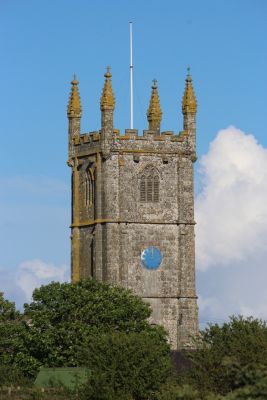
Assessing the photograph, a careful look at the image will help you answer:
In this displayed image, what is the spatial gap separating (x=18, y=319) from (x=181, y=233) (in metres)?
17.3

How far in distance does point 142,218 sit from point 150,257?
2.69 metres

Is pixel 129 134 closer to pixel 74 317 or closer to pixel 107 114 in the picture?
pixel 107 114

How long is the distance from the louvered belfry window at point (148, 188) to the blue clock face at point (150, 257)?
3.30 m

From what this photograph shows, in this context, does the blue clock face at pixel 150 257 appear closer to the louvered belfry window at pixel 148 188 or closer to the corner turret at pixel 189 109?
the louvered belfry window at pixel 148 188

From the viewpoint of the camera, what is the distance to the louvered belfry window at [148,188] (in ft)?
441

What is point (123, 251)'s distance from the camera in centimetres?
13362

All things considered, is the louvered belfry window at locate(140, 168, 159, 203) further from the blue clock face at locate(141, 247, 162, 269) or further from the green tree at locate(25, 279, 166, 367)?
the green tree at locate(25, 279, 166, 367)

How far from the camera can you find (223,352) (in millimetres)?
100000

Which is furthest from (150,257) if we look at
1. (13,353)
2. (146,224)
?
(13,353)

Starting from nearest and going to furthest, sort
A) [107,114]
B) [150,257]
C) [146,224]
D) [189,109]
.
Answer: [150,257], [146,224], [107,114], [189,109]

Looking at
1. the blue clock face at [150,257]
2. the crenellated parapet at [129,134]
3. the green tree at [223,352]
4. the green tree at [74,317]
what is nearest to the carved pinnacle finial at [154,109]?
the crenellated parapet at [129,134]

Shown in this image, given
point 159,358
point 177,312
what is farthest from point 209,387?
point 177,312

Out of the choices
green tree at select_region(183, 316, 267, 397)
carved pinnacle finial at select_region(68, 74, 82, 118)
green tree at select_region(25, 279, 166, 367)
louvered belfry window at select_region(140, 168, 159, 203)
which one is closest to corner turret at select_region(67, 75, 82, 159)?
carved pinnacle finial at select_region(68, 74, 82, 118)

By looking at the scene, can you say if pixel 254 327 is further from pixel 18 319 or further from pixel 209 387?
pixel 18 319
